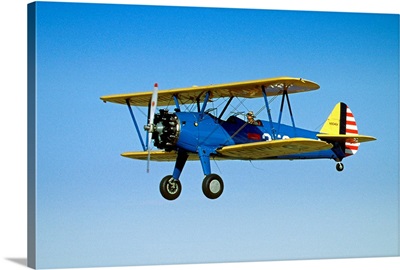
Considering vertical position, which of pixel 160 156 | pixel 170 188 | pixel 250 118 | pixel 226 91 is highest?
pixel 226 91

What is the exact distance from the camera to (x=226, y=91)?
1569 centimetres

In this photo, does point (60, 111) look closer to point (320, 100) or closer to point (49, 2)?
point (49, 2)

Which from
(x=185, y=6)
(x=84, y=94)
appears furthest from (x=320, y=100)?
(x=84, y=94)

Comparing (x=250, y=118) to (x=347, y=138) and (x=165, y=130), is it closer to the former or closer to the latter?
(x=165, y=130)

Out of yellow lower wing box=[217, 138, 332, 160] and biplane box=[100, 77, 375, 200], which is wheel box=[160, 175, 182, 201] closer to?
biplane box=[100, 77, 375, 200]

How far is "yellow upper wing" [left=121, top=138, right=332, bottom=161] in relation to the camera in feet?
49.6

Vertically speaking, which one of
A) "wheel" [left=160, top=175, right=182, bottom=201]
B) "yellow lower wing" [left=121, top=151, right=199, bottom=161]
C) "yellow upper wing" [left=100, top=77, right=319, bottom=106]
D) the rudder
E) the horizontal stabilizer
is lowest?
"wheel" [left=160, top=175, right=182, bottom=201]

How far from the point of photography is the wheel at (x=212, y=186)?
1527 cm

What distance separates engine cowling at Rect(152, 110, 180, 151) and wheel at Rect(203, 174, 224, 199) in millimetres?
703

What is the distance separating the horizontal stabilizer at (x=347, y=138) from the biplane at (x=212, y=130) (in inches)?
1.5

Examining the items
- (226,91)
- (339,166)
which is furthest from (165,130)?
(339,166)

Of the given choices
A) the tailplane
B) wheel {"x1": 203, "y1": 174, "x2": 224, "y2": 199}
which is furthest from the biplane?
the tailplane

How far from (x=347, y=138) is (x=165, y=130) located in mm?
3066

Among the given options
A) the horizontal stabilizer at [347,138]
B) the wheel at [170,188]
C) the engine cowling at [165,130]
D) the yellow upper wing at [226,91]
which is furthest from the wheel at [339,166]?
the engine cowling at [165,130]
